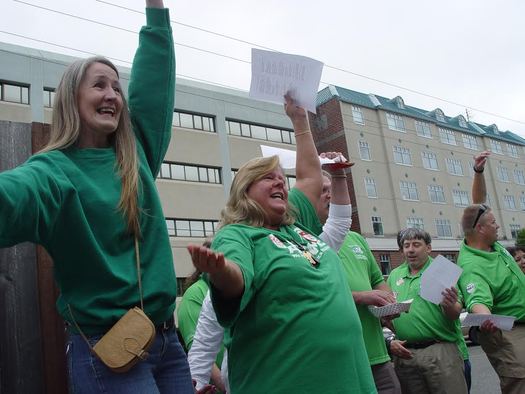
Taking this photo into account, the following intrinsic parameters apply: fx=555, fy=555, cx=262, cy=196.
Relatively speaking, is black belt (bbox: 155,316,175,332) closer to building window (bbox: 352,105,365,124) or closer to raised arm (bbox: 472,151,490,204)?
raised arm (bbox: 472,151,490,204)

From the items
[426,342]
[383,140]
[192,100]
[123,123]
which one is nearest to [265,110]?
[192,100]

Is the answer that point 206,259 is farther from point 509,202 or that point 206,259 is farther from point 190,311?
point 509,202

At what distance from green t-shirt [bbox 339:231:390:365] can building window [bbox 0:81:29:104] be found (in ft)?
70.2

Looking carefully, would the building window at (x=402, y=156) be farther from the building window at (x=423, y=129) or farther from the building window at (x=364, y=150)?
the building window at (x=423, y=129)

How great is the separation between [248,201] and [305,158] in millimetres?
582

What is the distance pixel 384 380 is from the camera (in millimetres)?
3668

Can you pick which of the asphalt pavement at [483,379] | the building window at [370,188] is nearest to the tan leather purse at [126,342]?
the asphalt pavement at [483,379]

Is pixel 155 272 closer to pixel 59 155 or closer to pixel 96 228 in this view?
pixel 96 228

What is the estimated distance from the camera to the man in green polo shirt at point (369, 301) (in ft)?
12.0

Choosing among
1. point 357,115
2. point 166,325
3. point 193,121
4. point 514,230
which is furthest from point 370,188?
point 166,325

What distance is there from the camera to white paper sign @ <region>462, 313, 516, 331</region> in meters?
3.96

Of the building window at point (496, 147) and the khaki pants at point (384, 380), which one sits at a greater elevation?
the building window at point (496, 147)

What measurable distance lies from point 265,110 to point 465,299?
2804 centimetres

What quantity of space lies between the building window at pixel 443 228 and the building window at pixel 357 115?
29.4 ft
